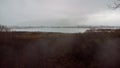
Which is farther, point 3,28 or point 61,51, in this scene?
point 3,28

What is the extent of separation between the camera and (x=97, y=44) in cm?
2184

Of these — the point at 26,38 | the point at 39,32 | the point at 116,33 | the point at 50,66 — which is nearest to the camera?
the point at 50,66

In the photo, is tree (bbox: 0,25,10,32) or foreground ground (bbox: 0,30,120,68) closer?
foreground ground (bbox: 0,30,120,68)

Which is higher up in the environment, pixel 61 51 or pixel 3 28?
pixel 3 28

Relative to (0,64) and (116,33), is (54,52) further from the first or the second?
(116,33)

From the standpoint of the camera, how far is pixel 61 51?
21.9 metres

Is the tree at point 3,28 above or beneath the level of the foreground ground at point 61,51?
above

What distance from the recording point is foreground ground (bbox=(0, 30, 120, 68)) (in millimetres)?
20781

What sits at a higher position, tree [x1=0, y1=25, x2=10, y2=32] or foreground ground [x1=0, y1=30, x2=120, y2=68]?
tree [x1=0, y1=25, x2=10, y2=32]

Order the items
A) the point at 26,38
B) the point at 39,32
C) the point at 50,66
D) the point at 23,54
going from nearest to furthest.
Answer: the point at 50,66
the point at 23,54
the point at 26,38
the point at 39,32

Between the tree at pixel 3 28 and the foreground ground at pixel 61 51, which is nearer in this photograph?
the foreground ground at pixel 61 51

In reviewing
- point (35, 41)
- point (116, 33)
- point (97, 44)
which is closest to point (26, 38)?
point (35, 41)

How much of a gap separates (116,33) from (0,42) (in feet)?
28.8

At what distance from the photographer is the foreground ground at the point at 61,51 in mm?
20781
